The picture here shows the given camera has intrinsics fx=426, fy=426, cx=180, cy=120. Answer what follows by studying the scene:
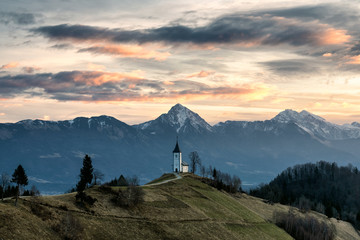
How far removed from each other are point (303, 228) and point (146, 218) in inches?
3003

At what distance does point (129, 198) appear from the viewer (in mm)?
106500

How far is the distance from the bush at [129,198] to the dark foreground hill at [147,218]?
171 cm

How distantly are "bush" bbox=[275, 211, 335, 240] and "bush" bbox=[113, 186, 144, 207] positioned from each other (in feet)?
215

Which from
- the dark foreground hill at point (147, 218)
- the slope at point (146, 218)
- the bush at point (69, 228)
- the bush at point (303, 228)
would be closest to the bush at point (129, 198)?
the dark foreground hill at point (147, 218)

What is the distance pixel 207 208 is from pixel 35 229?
224ft

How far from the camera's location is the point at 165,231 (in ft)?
319

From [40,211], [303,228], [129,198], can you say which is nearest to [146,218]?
[129,198]

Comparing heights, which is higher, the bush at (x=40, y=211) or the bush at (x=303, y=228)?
the bush at (x=40, y=211)

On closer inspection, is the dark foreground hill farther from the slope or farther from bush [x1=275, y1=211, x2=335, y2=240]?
bush [x1=275, y1=211, x2=335, y2=240]

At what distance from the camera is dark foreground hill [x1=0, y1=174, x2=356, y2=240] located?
3004 inches

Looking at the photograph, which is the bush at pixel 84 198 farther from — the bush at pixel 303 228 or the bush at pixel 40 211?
the bush at pixel 303 228

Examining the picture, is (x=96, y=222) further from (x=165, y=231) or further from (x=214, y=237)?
(x=214, y=237)

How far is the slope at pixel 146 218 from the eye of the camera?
76238mm

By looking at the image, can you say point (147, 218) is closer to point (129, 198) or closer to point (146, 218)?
point (146, 218)
